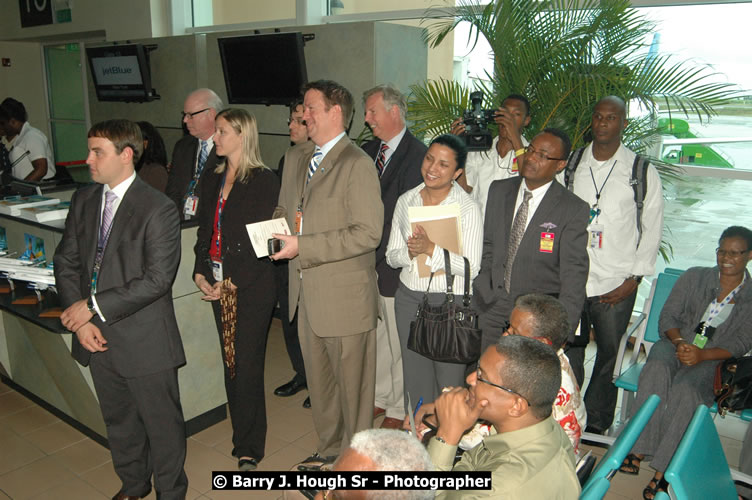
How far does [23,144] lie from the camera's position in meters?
5.51

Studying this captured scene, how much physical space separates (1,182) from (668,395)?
202 inches

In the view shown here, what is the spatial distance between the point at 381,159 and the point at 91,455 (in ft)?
7.95

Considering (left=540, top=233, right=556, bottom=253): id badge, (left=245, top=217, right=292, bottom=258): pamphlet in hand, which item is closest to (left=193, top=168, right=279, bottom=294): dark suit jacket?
(left=245, top=217, right=292, bottom=258): pamphlet in hand

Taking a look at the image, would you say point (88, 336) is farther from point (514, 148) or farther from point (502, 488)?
point (514, 148)

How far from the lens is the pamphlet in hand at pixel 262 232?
8.43ft

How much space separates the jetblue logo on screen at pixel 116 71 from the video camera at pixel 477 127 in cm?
594

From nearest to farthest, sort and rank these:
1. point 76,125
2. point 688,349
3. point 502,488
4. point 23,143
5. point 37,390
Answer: point 502,488 < point 688,349 < point 37,390 < point 23,143 < point 76,125

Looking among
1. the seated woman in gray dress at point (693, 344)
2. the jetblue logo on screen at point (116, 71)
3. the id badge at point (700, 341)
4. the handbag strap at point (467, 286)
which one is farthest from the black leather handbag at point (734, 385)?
the jetblue logo on screen at point (116, 71)

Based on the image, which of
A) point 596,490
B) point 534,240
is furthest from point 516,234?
point 596,490

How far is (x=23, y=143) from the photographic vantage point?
217 inches

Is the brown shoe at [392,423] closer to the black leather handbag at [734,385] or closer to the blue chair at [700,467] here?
the black leather handbag at [734,385]

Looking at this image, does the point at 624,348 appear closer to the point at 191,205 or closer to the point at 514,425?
the point at 514,425

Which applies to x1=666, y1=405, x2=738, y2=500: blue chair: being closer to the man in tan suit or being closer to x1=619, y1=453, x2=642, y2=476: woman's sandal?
x1=619, y1=453, x2=642, y2=476: woman's sandal

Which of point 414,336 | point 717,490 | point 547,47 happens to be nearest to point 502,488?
point 717,490
